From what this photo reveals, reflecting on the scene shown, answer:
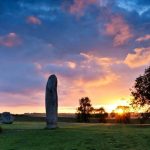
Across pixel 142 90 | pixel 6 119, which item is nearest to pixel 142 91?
pixel 142 90

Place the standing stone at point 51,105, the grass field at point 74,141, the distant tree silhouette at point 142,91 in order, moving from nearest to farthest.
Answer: the grass field at point 74,141 < the standing stone at point 51,105 < the distant tree silhouette at point 142,91

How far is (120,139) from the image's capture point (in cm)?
4028

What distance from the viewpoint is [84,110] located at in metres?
114

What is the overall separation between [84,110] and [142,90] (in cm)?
3712

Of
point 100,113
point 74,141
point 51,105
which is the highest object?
point 100,113

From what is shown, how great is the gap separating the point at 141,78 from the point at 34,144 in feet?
137

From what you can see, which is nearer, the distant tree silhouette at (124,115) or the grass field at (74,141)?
the grass field at (74,141)

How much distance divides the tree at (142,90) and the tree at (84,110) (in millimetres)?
31784

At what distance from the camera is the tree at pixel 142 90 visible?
7794cm

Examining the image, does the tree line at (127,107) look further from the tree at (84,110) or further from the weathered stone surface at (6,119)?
the weathered stone surface at (6,119)

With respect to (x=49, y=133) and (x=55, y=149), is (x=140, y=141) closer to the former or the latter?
(x=55, y=149)

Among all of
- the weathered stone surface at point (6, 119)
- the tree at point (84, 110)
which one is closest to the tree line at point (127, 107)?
the tree at point (84, 110)

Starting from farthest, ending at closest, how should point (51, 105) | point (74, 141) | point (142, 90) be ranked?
1. point (142, 90)
2. point (51, 105)
3. point (74, 141)

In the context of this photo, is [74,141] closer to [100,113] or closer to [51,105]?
[51,105]
